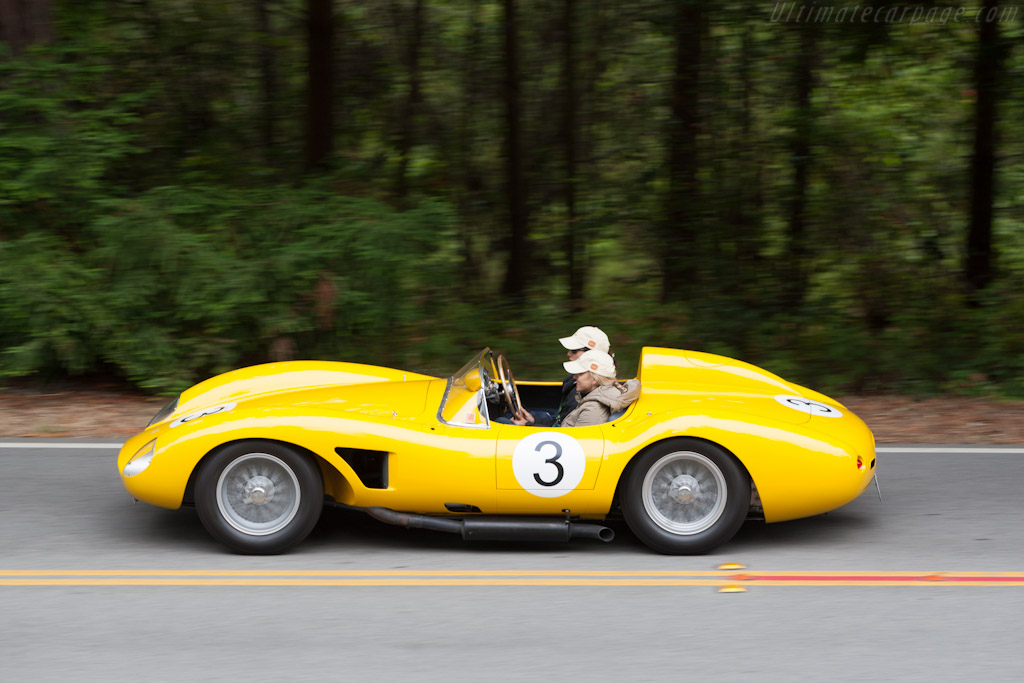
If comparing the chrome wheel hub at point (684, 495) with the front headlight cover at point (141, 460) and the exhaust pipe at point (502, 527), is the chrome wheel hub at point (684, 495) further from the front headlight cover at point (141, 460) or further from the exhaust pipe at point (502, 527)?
the front headlight cover at point (141, 460)

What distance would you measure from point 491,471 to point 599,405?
0.77 metres

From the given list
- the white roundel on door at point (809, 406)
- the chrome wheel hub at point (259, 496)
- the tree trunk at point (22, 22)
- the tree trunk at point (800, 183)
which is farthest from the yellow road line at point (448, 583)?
the tree trunk at point (22, 22)

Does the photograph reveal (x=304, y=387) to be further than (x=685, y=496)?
Yes

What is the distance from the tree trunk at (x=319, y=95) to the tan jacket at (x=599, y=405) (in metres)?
7.87

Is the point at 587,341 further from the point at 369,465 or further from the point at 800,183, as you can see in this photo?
the point at 800,183

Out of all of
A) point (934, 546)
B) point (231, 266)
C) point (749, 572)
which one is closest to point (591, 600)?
point (749, 572)

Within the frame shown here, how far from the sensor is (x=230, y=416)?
17.0 ft

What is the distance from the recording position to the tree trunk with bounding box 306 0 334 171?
1264cm

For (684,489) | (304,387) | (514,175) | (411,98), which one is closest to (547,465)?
(684,489)

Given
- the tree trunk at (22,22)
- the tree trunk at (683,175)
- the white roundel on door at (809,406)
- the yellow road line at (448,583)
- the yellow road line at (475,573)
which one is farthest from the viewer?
the tree trunk at (683,175)

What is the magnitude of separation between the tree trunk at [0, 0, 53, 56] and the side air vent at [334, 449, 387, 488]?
26.0 feet

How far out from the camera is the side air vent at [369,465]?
5191 mm

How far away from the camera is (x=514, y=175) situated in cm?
1342

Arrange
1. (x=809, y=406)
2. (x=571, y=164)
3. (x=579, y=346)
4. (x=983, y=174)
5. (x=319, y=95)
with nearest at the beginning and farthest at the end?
(x=809, y=406), (x=579, y=346), (x=983, y=174), (x=319, y=95), (x=571, y=164)
